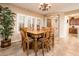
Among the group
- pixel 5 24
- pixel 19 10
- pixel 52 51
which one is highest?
pixel 19 10

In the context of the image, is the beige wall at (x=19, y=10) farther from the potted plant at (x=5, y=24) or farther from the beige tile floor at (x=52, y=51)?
the beige tile floor at (x=52, y=51)

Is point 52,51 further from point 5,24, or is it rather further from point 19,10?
point 19,10

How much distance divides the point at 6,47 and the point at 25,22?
8.98 ft

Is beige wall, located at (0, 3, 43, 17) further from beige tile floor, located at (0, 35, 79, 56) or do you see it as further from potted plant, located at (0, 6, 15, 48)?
beige tile floor, located at (0, 35, 79, 56)

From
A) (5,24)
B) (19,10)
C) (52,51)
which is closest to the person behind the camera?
(52,51)

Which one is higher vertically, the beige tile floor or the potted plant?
the potted plant

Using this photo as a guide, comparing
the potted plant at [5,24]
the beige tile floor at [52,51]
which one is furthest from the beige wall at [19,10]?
the beige tile floor at [52,51]

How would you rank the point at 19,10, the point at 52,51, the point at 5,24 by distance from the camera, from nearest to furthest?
1. the point at 52,51
2. the point at 5,24
3. the point at 19,10

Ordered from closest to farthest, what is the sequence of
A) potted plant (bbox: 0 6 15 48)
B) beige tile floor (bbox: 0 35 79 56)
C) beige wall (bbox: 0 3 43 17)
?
beige tile floor (bbox: 0 35 79 56), potted plant (bbox: 0 6 15 48), beige wall (bbox: 0 3 43 17)

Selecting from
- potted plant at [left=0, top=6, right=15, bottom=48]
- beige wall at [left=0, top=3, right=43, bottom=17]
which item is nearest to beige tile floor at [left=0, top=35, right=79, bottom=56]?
potted plant at [left=0, top=6, right=15, bottom=48]

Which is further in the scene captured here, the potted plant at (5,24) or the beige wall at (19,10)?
the beige wall at (19,10)

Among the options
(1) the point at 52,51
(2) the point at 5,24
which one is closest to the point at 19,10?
(2) the point at 5,24

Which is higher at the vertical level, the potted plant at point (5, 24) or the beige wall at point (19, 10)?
the beige wall at point (19, 10)

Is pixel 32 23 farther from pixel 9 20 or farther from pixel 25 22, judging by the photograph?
pixel 9 20
